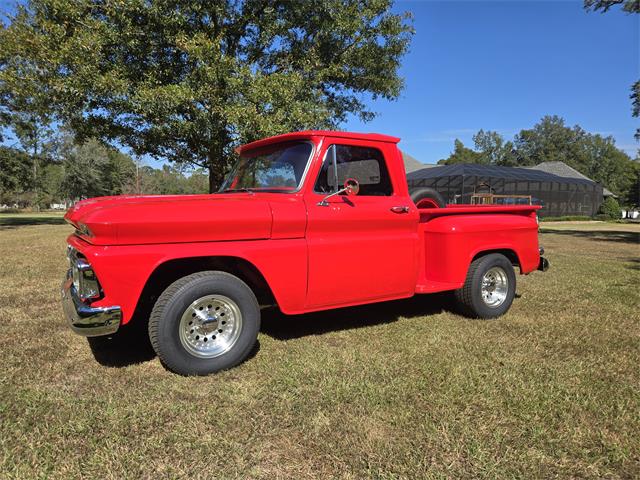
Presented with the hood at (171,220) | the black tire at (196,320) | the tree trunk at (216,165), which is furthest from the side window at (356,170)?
the tree trunk at (216,165)

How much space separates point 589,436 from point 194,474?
7.58 ft

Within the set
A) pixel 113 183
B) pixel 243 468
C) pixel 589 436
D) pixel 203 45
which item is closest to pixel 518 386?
pixel 589 436

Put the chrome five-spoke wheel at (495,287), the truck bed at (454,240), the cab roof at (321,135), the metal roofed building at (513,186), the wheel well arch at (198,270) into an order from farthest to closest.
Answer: the metal roofed building at (513,186)
the chrome five-spoke wheel at (495,287)
the truck bed at (454,240)
the cab roof at (321,135)
the wheel well arch at (198,270)

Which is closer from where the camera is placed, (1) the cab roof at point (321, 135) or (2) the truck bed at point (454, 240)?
(1) the cab roof at point (321, 135)

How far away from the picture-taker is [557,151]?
77.0m

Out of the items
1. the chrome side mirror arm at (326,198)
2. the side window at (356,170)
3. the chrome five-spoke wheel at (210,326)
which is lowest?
the chrome five-spoke wheel at (210,326)

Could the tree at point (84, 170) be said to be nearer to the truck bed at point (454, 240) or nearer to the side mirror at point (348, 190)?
the truck bed at point (454, 240)

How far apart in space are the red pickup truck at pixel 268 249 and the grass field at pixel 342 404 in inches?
17.5

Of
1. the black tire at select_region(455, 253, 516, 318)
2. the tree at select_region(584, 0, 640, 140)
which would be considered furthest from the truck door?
the tree at select_region(584, 0, 640, 140)

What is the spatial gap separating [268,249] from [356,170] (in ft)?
4.24

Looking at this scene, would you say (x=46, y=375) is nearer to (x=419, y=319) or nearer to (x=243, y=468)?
(x=243, y=468)

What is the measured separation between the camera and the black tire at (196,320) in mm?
3191

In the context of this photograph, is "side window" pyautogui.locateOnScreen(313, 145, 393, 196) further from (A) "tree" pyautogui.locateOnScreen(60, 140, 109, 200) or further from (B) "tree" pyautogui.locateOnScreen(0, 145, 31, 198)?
(A) "tree" pyautogui.locateOnScreen(60, 140, 109, 200)

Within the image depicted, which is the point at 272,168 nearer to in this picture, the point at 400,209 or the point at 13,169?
the point at 400,209
